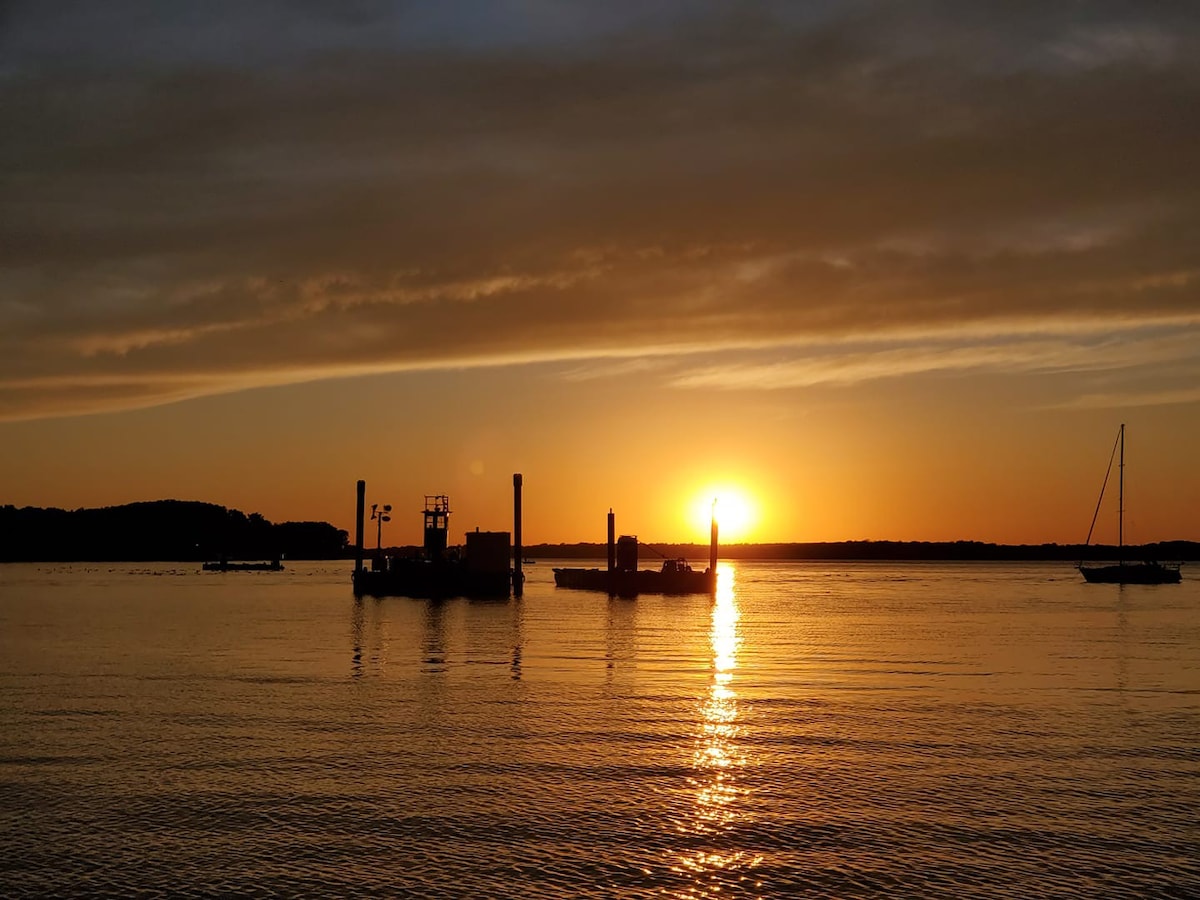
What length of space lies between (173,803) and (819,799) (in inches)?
442

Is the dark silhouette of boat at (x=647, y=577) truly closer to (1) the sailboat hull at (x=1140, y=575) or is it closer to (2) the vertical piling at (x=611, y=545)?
(2) the vertical piling at (x=611, y=545)

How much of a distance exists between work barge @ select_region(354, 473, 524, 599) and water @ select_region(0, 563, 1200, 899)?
42.7 meters

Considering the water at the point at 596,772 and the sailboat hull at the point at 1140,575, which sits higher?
the water at the point at 596,772

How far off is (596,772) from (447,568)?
72021 mm

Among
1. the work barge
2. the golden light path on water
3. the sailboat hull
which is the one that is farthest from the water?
the sailboat hull

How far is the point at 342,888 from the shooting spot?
50.9 ft

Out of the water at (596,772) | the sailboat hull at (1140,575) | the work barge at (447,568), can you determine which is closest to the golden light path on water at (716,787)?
the water at (596,772)

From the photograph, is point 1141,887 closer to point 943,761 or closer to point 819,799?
point 819,799

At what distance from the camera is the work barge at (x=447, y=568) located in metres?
92.4

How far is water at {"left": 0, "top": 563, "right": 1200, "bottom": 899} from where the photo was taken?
53.2ft

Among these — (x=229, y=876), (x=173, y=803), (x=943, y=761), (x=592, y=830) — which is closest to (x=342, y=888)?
(x=229, y=876)

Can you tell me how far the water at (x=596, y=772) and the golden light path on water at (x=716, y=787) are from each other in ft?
0.27

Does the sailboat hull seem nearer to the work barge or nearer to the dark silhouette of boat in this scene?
the dark silhouette of boat

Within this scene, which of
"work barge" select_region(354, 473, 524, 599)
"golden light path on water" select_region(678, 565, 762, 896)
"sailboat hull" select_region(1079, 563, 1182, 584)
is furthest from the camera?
"sailboat hull" select_region(1079, 563, 1182, 584)
